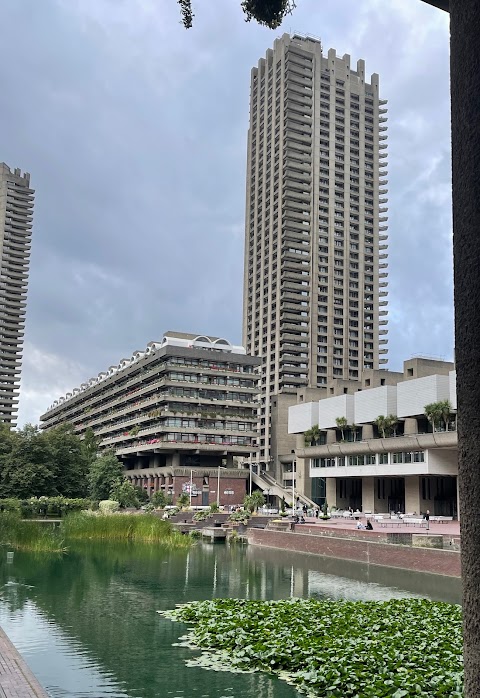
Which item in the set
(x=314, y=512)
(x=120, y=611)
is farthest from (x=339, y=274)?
(x=120, y=611)

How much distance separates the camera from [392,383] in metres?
82.4

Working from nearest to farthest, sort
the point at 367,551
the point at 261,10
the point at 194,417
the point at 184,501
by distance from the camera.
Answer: the point at 261,10 < the point at 367,551 < the point at 184,501 < the point at 194,417

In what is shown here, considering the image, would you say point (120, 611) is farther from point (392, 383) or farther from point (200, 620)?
point (392, 383)

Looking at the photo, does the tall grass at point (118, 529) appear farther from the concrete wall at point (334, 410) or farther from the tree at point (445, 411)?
the concrete wall at point (334, 410)

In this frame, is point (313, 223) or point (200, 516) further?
point (313, 223)

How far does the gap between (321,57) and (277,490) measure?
93.4 m

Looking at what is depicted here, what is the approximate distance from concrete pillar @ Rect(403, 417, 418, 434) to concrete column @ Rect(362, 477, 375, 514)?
839 cm

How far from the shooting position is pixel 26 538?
43156mm

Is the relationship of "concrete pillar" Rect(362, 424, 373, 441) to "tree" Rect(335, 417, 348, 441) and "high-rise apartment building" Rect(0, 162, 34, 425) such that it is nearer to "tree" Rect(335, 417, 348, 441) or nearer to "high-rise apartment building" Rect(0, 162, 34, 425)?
"tree" Rect(335, 417, 348, 441)

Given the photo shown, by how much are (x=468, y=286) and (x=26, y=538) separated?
4330 cm

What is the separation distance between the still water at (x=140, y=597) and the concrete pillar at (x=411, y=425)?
31.7 m

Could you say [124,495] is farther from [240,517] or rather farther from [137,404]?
[137,404]

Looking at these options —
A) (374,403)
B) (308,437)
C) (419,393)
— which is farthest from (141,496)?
(419,393)

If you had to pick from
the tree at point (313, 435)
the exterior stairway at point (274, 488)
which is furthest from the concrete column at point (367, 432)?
the exterior stairway at point (274, 488)
